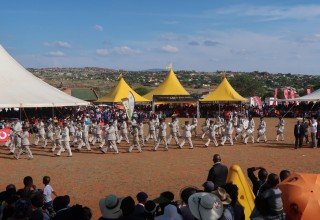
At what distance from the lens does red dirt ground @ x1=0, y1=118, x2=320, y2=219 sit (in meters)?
11.6

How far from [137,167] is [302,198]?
10057 millimetres

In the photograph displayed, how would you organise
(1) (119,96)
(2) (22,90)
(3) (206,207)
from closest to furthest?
(3) (206,207) → (2) (22,90) → (1) (119,96)

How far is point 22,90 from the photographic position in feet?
82.2

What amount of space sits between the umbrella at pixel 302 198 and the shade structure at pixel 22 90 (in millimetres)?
19841

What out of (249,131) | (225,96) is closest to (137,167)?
(249,131)

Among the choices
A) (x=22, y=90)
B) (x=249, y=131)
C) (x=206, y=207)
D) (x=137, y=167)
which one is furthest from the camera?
(x=22, y=90)

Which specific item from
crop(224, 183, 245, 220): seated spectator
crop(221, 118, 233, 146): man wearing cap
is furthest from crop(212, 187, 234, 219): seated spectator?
crop(221, 118, 233, 146): man wearing cap

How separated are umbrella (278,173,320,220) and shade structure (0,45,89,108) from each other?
19.8 metres

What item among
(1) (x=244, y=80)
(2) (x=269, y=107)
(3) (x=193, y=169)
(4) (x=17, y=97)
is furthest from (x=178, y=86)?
(1) (x=244, y=80)

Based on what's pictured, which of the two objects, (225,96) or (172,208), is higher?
(225,96)

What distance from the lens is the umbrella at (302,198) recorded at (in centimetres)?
502

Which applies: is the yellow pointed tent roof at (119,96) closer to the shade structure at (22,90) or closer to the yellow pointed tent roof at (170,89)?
the yellow pointed tent roof at (170,89)

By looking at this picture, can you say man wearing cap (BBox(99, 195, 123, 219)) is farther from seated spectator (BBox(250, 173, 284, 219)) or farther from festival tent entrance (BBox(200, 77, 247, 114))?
festival tent entrance (BBox(200, 77, 247, 114))

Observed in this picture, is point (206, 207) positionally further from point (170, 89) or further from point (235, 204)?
point (170, 89)
